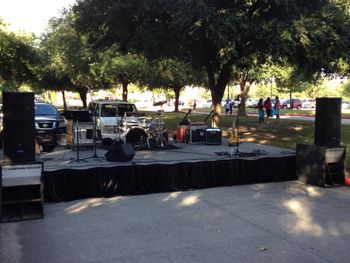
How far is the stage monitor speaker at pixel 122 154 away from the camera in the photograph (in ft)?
37.0

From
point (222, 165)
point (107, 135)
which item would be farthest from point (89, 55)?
point (222, 165)

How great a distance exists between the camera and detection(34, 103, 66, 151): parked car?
15.2m

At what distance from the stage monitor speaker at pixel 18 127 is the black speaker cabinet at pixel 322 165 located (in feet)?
20.5

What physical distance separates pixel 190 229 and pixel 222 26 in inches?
374

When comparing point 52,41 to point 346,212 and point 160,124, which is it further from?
point 346,212

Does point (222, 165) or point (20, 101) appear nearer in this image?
point (20, 101)

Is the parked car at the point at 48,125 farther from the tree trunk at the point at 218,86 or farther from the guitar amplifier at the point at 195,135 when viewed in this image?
the tree trunk at the point at 218,86

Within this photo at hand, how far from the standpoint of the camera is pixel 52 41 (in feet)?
114

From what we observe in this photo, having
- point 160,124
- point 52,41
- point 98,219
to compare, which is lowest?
point 98,219

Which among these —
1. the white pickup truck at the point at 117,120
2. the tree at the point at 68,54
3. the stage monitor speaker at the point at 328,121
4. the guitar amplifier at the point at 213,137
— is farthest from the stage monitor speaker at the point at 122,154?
the tree at the point at 68,54

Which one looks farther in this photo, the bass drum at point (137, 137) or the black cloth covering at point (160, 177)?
the bass drum at point (137, 137)

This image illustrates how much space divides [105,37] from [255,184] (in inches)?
446

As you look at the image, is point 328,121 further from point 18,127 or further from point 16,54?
point 16,54

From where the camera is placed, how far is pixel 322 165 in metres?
10.0
